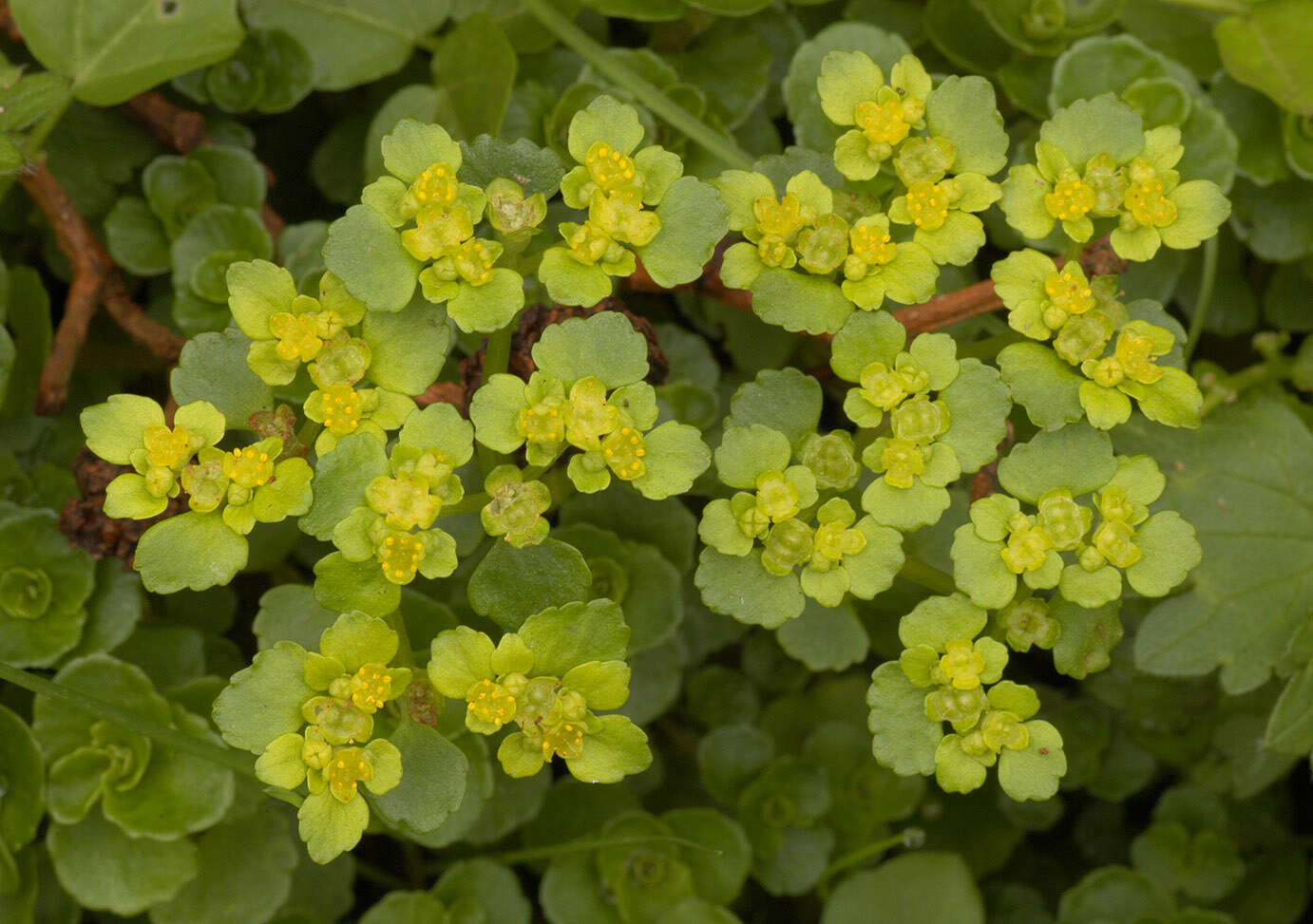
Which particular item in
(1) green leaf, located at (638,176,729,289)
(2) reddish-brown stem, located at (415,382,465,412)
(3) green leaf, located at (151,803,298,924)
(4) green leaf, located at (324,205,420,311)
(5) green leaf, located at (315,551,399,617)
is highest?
(1) green leaf, located at (638,176,729,289)

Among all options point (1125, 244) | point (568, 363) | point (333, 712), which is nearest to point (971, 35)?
point (1125, 244)

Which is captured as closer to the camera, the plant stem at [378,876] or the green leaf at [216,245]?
the green leaf at [216,245]

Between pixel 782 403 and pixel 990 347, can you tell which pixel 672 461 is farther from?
pixel 990 347

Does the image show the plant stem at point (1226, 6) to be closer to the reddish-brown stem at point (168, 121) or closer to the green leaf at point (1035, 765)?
the green leaf at point (1035, 765)

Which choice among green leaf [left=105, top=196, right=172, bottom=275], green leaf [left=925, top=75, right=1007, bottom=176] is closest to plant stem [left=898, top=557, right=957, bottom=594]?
green leaf [left=925, top=75, right=1007, bottom=176]

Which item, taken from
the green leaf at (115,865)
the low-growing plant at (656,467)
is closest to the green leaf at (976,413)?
the low-growing plant at (656,467)

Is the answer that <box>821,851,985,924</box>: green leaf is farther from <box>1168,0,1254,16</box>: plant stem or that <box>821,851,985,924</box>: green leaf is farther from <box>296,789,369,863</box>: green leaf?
<box>1168,0,1254,16</box>: plant stem

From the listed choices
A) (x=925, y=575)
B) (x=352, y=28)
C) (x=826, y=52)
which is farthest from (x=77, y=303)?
(x=925, y=575)
